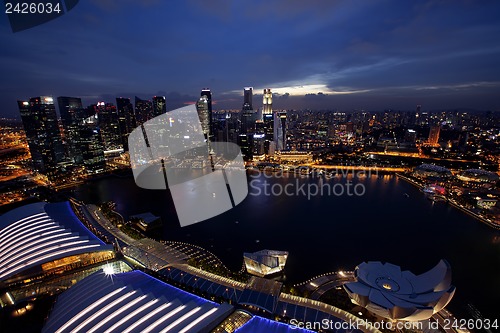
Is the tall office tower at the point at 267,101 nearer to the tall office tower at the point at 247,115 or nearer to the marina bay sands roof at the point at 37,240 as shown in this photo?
the tall office tower at the point at 247,115

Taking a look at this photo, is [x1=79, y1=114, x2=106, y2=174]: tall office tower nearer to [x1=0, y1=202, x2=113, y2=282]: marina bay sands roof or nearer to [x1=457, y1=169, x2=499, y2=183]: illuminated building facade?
[x1=0, y1=202, x2=113, y2=282]: marina bay sands roof

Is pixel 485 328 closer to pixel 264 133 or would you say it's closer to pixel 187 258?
pixel 187 258

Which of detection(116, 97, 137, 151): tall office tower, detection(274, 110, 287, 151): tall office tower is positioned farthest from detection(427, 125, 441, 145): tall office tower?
detection(116, 97, 137, 151): tall office tower

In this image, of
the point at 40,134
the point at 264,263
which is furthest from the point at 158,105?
the point at 264,263

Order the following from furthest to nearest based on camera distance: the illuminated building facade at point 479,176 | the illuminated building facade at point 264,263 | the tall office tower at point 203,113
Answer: the tall office tower at point 203,113 < the illuminated building facade at point 479,176 < the illuminated building facade at point 264,263

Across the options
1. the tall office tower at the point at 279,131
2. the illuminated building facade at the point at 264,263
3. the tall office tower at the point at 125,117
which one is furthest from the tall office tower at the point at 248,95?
the illuminated building facade at the point at 264,263

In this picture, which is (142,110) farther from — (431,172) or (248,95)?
(431,172)

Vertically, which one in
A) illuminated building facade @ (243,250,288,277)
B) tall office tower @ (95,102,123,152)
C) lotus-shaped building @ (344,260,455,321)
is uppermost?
tall office tower @ (95,102,123,152)
